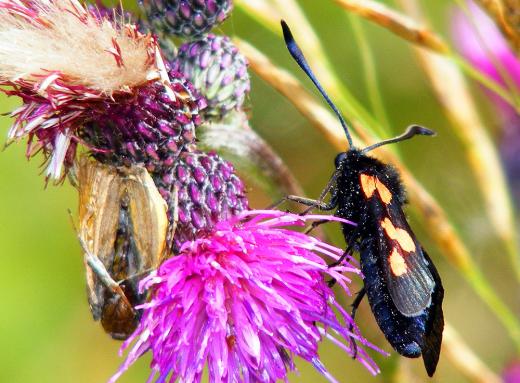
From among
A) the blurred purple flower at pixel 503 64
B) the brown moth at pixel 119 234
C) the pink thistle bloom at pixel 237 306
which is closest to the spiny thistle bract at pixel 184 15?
the brown moth at pixel 119 234

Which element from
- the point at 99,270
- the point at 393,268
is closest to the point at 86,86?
the point at 99,270

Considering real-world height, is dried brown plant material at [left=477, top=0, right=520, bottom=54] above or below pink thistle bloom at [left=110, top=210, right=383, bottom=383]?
above

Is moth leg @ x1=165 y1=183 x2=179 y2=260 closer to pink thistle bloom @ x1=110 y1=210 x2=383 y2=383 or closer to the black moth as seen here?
→ pink thistle bloom @ x1=110 y1=210 x2=383 y2=383

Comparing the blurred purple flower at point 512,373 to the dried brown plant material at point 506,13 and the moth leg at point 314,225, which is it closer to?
the moth leg at point 314,225

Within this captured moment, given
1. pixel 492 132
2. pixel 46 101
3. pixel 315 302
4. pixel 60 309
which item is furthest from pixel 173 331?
pixel 492 132

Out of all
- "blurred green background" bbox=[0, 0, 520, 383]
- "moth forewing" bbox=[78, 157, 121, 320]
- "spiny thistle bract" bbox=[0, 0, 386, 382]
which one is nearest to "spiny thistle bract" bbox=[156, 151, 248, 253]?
"spiny thistle bract" bbox=[0, 0, 386, 382]

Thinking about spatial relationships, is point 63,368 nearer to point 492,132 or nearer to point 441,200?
point 441,200

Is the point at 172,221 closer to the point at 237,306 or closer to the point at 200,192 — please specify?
the point at 200,192
